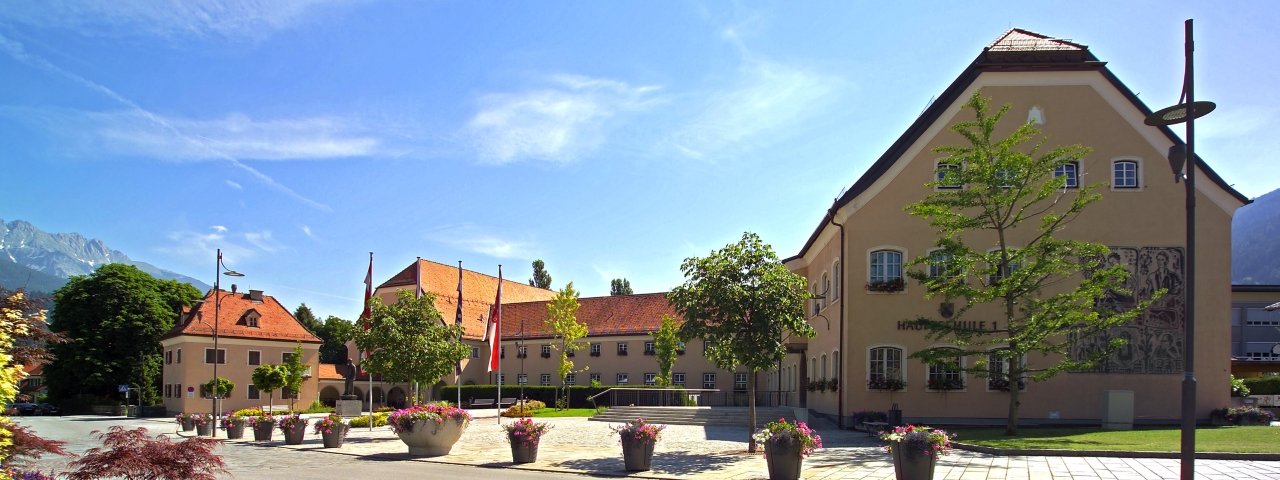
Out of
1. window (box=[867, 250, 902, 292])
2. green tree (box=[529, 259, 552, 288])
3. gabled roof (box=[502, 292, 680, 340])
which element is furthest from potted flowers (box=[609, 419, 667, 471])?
green tree (box=[529, 259, 552, 288])

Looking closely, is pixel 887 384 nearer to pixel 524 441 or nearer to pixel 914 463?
pixel 524 441

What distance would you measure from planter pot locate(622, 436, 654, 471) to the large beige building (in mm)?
12091

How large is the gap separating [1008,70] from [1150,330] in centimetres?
904

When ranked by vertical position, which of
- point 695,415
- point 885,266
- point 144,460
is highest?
point 885,266

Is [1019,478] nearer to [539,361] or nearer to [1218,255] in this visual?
[1218,255]

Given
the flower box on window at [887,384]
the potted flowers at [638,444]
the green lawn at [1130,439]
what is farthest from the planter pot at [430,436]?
the flower box on window at [887,384]

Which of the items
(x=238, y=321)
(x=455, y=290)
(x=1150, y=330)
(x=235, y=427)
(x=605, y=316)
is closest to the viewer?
(x=1150, y=330)

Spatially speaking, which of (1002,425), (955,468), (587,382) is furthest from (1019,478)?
(587,382)

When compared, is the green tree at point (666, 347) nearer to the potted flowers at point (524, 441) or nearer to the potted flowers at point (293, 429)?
the potted flowers at point (293, 429)

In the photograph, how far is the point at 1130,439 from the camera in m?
21.6

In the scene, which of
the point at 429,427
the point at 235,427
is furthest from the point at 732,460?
the point at 235,427

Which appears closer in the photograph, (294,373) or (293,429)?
(293,429)

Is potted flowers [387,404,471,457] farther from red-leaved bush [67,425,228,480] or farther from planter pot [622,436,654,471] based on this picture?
red-leaved bush [67,425,228,480]

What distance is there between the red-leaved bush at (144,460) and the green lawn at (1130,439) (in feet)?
55.1
